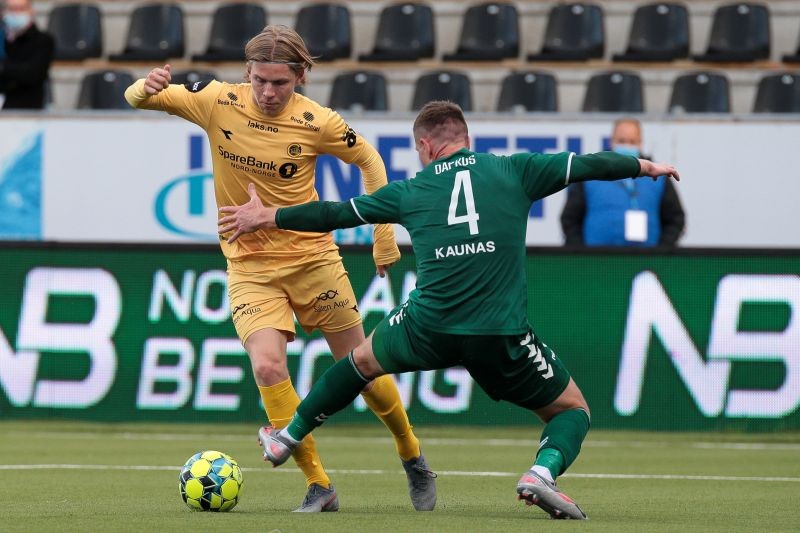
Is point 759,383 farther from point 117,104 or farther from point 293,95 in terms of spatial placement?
point 117,104

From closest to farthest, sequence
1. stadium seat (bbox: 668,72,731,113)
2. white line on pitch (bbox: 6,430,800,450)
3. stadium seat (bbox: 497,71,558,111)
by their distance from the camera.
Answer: white line on pitch (bbox: 6,430,800,450) → stadium seat (bbox: 668,72,731,113) → stadium seat (bbox: 497,71,558,111)

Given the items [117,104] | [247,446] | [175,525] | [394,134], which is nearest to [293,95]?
[175,525]

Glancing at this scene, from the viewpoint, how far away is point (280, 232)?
25.3 feet

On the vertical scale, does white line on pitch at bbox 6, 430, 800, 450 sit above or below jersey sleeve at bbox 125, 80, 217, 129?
below

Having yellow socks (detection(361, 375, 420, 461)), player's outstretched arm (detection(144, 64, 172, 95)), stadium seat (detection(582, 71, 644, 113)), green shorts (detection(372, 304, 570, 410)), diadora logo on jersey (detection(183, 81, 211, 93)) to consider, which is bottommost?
stadium seat (detection(582, 71, 644, 113))

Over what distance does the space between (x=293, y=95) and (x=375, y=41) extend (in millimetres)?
10378

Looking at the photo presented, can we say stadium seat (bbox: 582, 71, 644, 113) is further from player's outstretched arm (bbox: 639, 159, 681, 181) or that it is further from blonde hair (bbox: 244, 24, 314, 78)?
player's outstretched arm (bbox: 639, 159, 681, 181)

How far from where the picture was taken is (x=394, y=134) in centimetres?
1509

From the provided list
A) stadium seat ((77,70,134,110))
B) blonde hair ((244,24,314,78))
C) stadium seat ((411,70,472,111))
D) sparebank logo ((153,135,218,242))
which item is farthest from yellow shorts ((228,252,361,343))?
stadium seat ((77,70,134,110))

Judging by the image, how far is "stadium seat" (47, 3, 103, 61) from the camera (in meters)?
18.2

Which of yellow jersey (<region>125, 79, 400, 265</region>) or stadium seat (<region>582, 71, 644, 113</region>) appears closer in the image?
yellow jersey (<region>125, 79, 400, 265</region>)

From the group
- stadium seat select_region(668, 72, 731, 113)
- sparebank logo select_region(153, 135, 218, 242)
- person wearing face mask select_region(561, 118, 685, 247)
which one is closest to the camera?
person wearing face mask select_region(561, 118, 685, 247)

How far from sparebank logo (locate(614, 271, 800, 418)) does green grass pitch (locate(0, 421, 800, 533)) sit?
0.28 meters

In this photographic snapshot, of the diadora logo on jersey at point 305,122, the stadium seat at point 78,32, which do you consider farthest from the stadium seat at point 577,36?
the diadora logo on jersey at point 305,122
